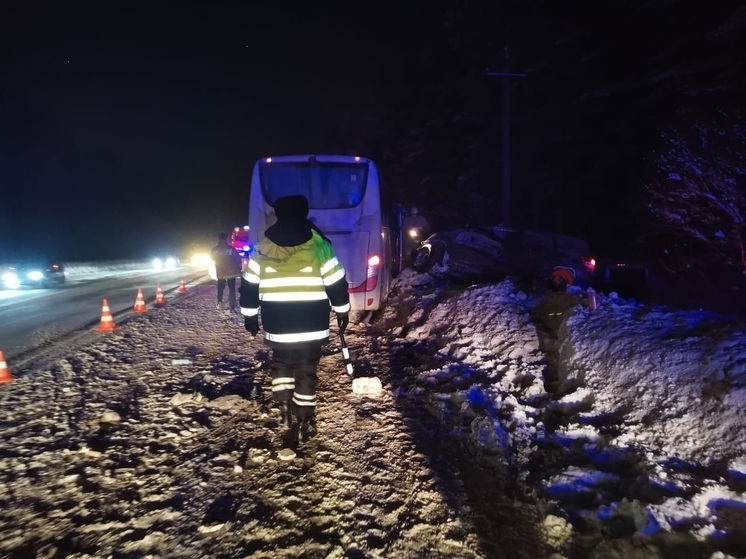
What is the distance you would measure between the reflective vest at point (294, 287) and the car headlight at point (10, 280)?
18898mm

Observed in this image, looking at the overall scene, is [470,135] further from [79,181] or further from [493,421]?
[79,181]

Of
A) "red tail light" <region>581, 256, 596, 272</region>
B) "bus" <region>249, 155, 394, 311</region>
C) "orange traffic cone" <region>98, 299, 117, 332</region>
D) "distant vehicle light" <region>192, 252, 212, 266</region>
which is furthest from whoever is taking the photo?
"distant vehicle light" <region>192, 252, 212, 266</region>

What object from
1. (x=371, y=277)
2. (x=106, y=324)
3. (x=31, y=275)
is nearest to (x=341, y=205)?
(x=371, y=277)

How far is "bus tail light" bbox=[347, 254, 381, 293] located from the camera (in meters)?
8.13

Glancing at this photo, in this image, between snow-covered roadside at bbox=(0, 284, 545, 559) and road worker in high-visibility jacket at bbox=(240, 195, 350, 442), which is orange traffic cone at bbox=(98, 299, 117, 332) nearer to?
snow-covered roadside at bbox=(0, 284, 545, 559)

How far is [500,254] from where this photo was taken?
1081 cm

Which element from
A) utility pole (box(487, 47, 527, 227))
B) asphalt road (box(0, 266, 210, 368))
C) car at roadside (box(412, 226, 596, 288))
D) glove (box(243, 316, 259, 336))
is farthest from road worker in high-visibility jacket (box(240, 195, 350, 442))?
utility pole (box(487, 47, 527, 227))

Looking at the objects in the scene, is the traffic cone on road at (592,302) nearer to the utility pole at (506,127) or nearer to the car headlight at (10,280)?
the utility pole at (506,127)

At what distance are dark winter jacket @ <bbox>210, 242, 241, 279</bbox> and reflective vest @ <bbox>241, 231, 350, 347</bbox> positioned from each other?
642 cm

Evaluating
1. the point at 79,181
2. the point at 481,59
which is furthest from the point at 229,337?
the point at 79,181

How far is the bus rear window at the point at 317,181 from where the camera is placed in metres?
8.27

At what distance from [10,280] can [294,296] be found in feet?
63.6

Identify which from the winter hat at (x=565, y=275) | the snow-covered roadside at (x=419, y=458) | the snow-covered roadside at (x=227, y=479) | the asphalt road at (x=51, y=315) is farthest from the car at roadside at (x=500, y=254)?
the asphalt road at (x=51, y=315)

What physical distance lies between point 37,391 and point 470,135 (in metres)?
24.9
